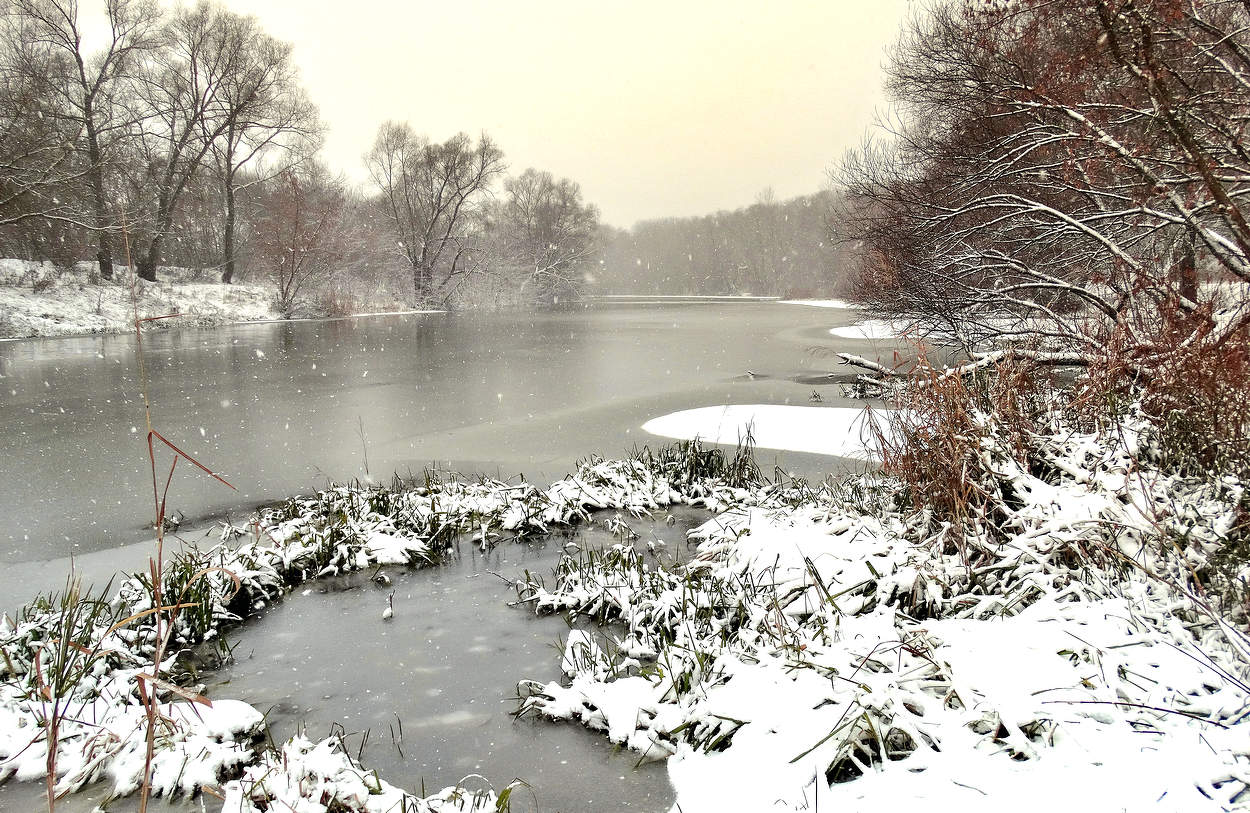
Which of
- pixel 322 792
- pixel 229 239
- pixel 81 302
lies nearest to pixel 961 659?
pixel 322 792

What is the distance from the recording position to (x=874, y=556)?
4289 millimetres

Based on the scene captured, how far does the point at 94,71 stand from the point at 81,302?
422 inches

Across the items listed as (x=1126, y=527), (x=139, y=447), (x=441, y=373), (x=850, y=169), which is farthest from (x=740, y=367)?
(x=1126, y=527)

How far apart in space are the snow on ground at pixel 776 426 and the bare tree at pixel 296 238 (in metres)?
27.8

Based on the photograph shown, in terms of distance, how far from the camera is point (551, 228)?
196 ft

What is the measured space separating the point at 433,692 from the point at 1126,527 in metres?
3.64

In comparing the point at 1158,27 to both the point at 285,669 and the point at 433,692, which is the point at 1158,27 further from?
the point at 285,669

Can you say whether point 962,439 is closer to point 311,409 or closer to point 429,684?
point 429,684

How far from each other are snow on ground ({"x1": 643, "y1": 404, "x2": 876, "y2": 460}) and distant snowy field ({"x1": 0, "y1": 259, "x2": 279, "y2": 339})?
17373mm

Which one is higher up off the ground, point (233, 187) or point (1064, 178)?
point (233, 187)

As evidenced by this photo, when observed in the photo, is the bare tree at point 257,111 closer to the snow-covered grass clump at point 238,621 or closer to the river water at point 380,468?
the river water at point 380,468

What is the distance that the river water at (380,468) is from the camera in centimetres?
327

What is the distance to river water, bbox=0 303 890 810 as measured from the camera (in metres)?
3.27

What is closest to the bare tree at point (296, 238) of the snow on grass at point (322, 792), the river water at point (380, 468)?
the river water at point (380, 468)
